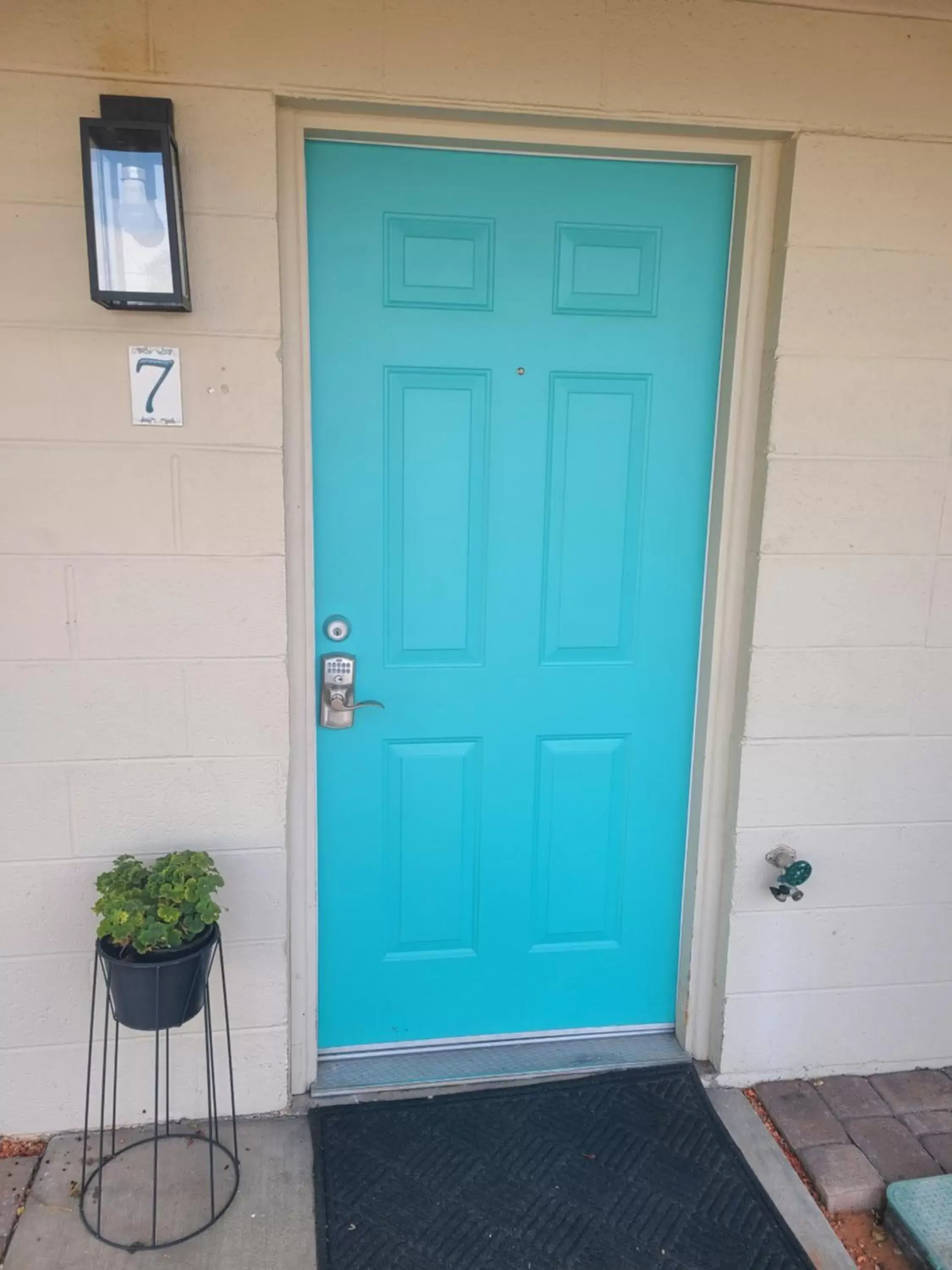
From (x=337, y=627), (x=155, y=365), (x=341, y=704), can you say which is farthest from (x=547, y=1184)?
(x=155, y=365)

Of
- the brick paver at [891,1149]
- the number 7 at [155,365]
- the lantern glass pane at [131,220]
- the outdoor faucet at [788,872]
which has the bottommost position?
the brick paver at [891,1149]

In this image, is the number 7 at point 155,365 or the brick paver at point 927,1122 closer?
the number 7 at point 155,365

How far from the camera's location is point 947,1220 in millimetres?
1861

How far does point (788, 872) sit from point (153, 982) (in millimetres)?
1485

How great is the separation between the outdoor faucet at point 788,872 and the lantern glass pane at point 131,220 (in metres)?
1.91

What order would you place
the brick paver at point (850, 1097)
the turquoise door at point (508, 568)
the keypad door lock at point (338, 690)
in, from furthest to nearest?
→ the brick paver at point (850, 1097) → the keypad door lock at point (338, 690) → the turquoise door at point (508, 568)

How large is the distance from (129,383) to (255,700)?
73 centimetres

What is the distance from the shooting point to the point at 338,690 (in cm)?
210

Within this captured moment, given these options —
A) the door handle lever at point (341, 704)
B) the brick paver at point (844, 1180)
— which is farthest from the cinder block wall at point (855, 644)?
the door handle lever at point (341, 704)

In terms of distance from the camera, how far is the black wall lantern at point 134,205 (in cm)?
166

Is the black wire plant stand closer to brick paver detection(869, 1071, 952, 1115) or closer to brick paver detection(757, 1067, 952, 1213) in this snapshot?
brick paver detection(757, 1067, 952, 1213)

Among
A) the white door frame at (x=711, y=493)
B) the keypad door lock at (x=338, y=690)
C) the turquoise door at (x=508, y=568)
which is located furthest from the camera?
the keypad door lock at (x=338, y=690)

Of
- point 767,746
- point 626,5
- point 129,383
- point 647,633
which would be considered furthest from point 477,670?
point 626,5

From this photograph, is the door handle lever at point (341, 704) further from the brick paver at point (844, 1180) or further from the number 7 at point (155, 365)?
the brick paver at point (844, 1180)
